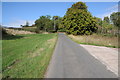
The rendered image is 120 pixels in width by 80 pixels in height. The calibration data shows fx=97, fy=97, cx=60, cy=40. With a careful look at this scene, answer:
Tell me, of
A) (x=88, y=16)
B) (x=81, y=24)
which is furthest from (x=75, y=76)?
(x=88, y=16)

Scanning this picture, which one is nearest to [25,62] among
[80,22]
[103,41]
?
[103,41]

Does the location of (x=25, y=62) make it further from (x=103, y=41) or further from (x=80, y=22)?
(x=80, y=22)

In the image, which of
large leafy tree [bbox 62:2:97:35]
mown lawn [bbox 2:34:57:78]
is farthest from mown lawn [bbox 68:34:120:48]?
large leafy tree [bbox 62:2:97:35]

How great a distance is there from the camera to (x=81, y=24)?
78.9ft

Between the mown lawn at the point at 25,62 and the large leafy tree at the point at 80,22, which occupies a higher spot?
the large leafy tree at the point at 80,22

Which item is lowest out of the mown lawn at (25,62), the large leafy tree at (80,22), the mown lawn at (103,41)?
the mown lawn at (25,62)

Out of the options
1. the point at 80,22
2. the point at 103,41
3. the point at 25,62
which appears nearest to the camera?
the point at 25,62

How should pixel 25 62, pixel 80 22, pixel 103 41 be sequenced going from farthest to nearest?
pixel 80 22, pixel 103 41, pixel 25 62

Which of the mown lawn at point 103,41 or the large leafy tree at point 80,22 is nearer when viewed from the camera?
the mown lawn at point 103,41

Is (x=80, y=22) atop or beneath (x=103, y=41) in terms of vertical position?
atop

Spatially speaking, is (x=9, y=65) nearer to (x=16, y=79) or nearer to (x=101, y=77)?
(x=16, y=79)

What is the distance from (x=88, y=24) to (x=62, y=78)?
23.0 metres

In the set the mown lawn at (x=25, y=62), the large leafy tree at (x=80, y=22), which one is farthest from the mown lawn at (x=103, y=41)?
the large leafy tree at (x=80, y=22)

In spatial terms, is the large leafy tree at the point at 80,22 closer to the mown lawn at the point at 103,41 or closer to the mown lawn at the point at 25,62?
the mown lawn at the point at 103,41
